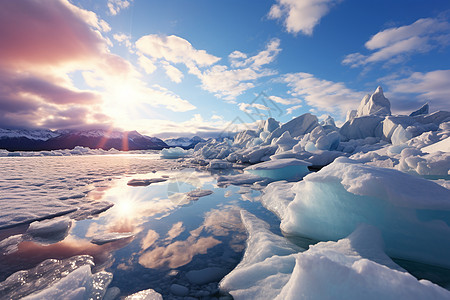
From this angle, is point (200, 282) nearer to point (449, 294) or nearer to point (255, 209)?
point (449, 294)

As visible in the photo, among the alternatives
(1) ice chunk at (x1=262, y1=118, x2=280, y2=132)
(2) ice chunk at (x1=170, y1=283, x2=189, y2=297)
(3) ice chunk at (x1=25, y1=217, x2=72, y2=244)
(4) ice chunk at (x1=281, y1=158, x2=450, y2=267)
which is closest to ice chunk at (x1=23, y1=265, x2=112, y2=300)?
(2) ice chunk at (x1=170, y1=283, x2=189, y2=297)

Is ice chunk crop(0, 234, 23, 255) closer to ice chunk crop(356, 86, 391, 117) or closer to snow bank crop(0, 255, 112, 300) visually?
snow bank crop(0, 255, 112, 300)

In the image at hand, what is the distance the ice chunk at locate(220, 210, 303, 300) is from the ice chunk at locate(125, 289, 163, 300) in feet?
2.40

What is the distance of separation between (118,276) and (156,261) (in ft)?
1.67

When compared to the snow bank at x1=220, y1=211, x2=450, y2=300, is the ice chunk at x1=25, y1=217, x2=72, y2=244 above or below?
below

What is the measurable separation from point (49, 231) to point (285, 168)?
915 cm

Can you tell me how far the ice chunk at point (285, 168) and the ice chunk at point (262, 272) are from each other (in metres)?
6.35

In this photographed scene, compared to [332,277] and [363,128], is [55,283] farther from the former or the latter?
[363,128]

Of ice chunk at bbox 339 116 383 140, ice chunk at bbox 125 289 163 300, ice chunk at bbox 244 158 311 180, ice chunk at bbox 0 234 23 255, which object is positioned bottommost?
ice chunk at bbox 125 289 163 300

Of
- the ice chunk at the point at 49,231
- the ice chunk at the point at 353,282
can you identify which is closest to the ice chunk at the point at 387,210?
the ice chunk at the point at 353,282

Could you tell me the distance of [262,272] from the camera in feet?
7.01

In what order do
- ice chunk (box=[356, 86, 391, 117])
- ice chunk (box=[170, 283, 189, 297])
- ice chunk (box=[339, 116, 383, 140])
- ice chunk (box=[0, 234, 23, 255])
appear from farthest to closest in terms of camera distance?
ice chunk (box=[356, 86, 391, 117])
ice chunk (box=[339, 116, 383, 140])
ice chunk (box=[0, 234, 23, 255])
ice chunk (box=[170, 283, 189, 297])

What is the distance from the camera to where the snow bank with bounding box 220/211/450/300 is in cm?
126

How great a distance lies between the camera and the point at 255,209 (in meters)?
4.91
